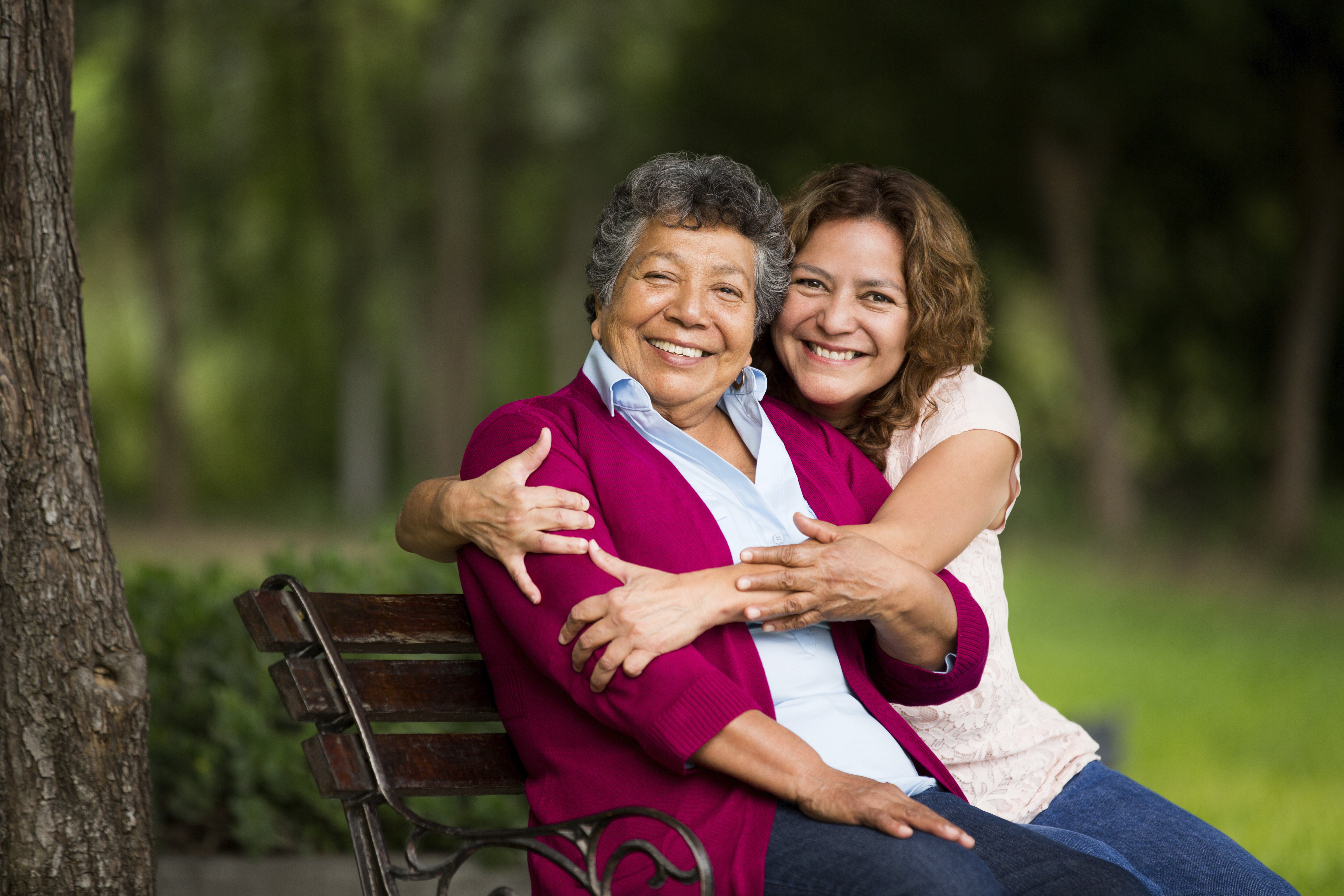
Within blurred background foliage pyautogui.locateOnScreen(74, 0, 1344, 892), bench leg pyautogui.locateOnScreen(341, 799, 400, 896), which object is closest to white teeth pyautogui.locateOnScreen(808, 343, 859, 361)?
bench leg pyautogui.locateOnScreen(341, 799, 400, 896)

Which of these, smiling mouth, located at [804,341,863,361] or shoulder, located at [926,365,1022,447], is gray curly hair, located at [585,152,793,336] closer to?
smiling mouth, located at [804,341,863,361]

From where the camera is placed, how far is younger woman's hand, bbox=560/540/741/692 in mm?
2395

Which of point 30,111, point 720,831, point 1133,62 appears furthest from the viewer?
point 1133,62

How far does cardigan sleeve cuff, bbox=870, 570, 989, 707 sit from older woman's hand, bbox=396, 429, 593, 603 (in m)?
0.76

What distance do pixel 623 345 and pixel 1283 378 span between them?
486 inches

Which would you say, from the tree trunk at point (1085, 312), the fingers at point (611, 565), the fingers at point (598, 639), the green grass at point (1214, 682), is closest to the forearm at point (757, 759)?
the fingers at point (598, 639)

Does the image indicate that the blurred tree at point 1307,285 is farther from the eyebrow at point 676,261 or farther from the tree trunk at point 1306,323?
the eyebrow at point 676,261

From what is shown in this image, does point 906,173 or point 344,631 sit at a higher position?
point 906,173

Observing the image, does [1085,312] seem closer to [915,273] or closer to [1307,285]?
[1307,285]

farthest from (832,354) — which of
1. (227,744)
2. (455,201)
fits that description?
(455,201)

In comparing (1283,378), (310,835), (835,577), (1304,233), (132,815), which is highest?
(1304,233)

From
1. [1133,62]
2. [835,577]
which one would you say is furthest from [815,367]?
[1133,62]

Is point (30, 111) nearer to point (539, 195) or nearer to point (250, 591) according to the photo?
point (250, 591)

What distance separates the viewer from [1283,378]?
13.5 m
